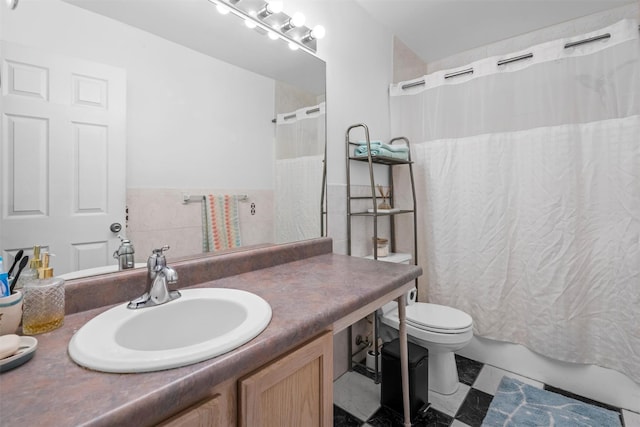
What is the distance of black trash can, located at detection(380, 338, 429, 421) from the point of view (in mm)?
1479

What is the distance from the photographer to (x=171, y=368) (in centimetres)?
55

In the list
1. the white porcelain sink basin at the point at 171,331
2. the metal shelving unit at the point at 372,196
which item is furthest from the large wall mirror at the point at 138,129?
the metal shelving unit at the point at 372,196

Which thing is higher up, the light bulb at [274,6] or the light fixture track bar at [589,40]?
the light bulb at [274,6]

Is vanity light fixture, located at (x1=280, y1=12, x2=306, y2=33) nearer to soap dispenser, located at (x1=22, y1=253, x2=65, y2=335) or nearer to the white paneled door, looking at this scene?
the white paneled door

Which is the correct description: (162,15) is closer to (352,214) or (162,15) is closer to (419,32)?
(352,214)

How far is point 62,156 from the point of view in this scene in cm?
85

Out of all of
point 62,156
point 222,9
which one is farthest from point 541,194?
point 62,156

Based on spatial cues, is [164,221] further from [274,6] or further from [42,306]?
[274,6]

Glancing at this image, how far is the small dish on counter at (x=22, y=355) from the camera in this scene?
554 mm

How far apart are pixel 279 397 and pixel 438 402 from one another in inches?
50.1

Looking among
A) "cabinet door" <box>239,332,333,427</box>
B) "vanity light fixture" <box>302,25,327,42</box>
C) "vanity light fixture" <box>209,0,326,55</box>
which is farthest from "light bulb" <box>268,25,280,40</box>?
"cabinet door" <box>239,332,333,427</box>

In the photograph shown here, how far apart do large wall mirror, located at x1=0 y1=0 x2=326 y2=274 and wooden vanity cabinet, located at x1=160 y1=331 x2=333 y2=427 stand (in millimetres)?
599

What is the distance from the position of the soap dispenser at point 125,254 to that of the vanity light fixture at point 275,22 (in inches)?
39.4

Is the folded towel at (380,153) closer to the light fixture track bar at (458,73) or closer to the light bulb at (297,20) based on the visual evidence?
the light fixture track bar at (458,73)
